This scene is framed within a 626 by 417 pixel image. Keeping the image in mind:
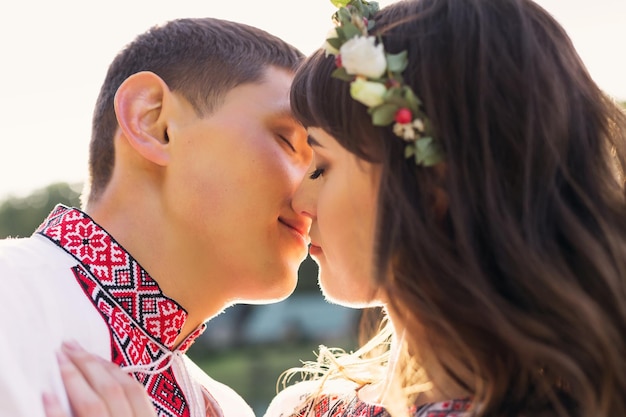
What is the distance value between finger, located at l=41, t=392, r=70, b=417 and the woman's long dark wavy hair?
0.81 meters

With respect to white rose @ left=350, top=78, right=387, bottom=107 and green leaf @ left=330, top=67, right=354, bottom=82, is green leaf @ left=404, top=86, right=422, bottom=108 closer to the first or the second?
white rose @ left=350, top=78, right=387, bottom=107

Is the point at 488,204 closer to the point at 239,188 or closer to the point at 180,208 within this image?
the point at 239,188

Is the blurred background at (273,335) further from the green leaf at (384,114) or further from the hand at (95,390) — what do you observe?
the green leaf at (384,114)

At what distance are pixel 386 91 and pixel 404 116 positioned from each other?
82 millimetres

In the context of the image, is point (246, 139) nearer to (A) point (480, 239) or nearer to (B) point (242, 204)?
(B) point (242, 204)

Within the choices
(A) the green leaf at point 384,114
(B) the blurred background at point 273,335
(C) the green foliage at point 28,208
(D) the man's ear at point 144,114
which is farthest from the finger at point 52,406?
(C) the green foliage at point 28,208

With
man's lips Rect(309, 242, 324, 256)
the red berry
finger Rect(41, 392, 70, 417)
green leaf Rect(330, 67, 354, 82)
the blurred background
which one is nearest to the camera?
finger Rect(41, 392, 70, 417)

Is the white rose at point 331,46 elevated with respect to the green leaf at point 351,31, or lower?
lower

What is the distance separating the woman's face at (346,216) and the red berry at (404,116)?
178 mm

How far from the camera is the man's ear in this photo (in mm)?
2902

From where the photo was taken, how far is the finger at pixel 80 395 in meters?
2.26

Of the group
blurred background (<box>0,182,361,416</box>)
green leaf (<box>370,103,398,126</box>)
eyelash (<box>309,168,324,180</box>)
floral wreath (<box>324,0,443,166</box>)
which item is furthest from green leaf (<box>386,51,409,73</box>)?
blurred background (<box>0,182,361,416</box>)

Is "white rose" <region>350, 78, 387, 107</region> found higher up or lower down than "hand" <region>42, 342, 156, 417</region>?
higher up

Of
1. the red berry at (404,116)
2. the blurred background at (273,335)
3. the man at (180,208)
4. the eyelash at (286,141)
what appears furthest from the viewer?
the blurred background at (273,335)
